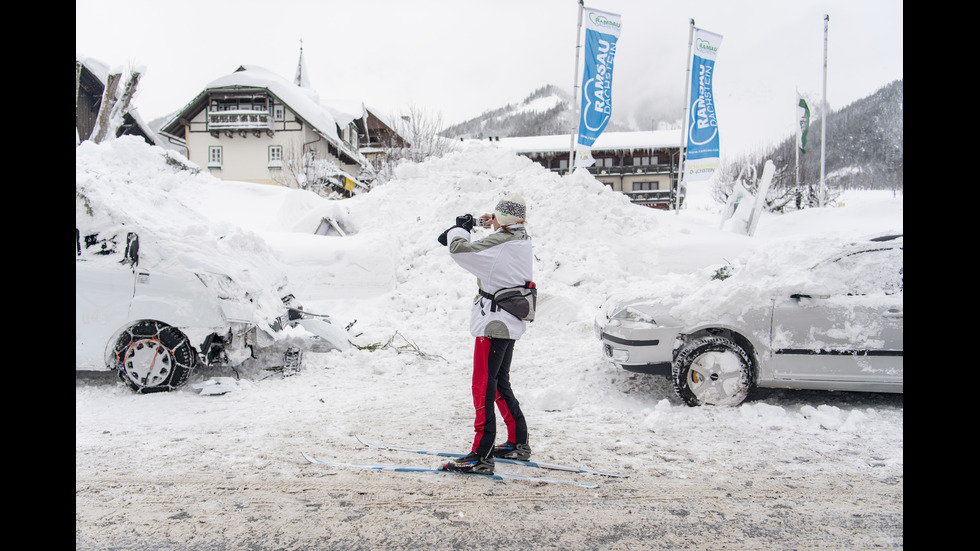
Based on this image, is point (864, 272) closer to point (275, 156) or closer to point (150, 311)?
point (150, 311)

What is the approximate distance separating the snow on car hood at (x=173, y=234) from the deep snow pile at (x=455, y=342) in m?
0.03

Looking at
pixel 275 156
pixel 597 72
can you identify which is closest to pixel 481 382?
pixel 597 72

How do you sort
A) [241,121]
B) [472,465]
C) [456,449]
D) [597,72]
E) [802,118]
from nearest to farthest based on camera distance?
1. [472,465]
2. [456,449]
3. [597,72]
4. [802,118]
5. [241,121]

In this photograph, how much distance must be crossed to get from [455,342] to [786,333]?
15.9 feet

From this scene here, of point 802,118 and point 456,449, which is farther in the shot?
point 802,118

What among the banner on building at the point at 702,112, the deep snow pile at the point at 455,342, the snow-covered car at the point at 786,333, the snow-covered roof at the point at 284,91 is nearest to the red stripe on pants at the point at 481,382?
the deep snow pile at the point at 455,342

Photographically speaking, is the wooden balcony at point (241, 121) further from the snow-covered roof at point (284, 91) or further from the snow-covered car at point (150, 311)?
the snow-covered car at point (150, 311)

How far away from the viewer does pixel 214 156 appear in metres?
36.6

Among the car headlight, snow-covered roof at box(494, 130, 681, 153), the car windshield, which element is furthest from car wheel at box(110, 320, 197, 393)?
snow-covered roof at box(494, 130, 681, 153)

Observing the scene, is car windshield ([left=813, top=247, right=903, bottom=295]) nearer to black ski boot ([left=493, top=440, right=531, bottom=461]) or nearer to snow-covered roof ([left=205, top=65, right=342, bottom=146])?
black ski boot ([left=493, top=440, right=531, bottom=461])

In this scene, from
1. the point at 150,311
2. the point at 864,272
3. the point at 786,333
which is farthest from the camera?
the point at 150,311
